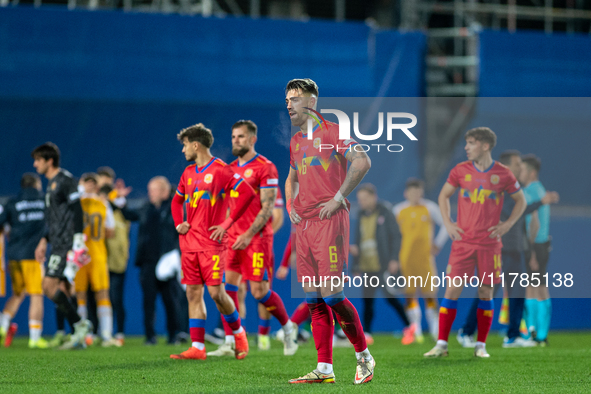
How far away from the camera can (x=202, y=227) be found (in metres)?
6.82

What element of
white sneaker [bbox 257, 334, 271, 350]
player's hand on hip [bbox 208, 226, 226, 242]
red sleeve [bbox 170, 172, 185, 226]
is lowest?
white sneaker [bbox 257, 334, 271, 350]

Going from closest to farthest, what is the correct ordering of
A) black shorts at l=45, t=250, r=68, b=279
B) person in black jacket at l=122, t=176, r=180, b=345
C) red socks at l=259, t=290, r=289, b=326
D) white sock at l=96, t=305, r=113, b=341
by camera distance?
red socks at l=259, t=290, r=289, b=326
black shorts at l=45, t=250, r=68, b=279
white sock at l=96, t=305, r=113, b=341
person in black jacket at l=122, t=176, r=180, b=345

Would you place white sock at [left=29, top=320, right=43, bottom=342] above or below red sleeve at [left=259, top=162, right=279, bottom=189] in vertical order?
below

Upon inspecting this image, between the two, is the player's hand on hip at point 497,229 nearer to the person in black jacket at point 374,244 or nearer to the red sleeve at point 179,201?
the red sleeve at point 179,201

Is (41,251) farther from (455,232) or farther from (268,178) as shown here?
(455,232)

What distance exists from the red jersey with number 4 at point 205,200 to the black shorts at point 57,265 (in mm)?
1927

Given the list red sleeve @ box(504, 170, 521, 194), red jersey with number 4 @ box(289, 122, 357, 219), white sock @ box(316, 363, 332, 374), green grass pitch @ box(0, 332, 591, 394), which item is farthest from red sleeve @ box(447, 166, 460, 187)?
white sock @ box(316, 363, 332, 374)

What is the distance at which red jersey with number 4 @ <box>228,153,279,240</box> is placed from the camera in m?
7.42

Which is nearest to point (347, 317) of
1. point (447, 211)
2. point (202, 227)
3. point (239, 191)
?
point (202, 227)

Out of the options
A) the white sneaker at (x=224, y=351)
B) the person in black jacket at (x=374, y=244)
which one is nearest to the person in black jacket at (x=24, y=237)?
the white sneaker at (x=224, y=351)

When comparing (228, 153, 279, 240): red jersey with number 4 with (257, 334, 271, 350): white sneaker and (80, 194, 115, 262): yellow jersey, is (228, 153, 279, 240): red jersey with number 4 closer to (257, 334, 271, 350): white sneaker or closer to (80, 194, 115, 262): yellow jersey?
(257, 334, 271, 350): white sneaker

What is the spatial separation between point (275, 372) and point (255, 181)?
222cm

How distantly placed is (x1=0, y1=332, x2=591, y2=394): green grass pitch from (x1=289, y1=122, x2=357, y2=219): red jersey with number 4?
1316 millimetres

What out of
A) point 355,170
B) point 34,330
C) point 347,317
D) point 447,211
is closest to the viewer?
point 355,170
